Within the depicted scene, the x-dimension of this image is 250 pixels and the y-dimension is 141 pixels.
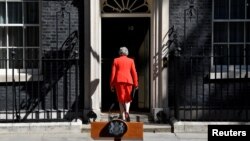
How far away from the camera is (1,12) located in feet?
41.9

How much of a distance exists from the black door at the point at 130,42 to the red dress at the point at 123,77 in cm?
141

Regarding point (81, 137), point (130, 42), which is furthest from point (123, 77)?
point (130, 42)

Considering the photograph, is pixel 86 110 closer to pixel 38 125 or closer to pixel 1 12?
pixel 38 125

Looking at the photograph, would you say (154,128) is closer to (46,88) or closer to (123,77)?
(123,77)

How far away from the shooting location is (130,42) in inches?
521

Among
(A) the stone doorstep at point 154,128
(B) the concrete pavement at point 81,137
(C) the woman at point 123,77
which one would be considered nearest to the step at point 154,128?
(A) the stone doorstep at point 154,128

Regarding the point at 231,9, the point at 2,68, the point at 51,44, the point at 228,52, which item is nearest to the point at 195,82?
the point at 228,52

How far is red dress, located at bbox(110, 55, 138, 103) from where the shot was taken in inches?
462

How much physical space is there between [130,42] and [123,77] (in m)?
1.72

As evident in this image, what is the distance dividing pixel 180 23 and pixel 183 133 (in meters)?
2.50

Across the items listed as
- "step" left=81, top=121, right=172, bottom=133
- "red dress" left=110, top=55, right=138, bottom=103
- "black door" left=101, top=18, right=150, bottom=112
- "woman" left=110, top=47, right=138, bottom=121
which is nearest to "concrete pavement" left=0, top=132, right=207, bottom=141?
"step" left=81, top=121, right=172, bottom=133

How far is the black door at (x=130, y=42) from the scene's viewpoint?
13.2 meters

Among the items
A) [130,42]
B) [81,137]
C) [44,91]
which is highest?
[130,42]

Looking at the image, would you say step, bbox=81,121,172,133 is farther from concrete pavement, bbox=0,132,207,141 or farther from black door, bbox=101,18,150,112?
black door, bbox=101,18,150,112
